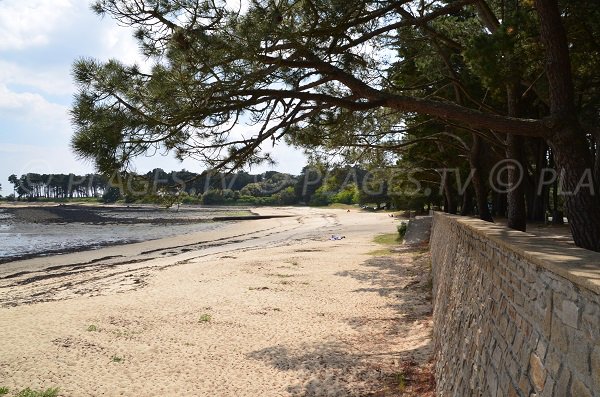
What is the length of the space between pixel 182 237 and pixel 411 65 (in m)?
31.3

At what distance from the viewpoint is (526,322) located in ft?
10.0

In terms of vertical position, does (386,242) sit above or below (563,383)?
below

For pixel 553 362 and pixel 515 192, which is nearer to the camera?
pixel 553 362

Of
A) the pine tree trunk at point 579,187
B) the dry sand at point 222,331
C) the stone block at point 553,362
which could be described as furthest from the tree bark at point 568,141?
the stone block at point 553,362

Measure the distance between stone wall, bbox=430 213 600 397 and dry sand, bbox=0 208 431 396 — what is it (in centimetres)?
276

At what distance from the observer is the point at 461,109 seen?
636 cm

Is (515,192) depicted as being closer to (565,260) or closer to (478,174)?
(478,174)

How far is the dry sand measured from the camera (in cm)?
776

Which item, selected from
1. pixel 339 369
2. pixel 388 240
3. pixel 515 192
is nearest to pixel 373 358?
pixel 339 369

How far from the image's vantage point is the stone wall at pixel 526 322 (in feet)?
7.25

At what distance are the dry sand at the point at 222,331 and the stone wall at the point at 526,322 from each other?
9.06ft

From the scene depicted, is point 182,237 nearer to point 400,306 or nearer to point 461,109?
point 400,306

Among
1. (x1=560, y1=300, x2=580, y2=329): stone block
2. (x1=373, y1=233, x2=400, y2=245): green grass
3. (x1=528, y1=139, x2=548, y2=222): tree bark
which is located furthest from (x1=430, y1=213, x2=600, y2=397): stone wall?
(x1=373, y1=233, x2=400, y2=245): green grass

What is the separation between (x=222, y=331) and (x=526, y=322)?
843 centimetres
